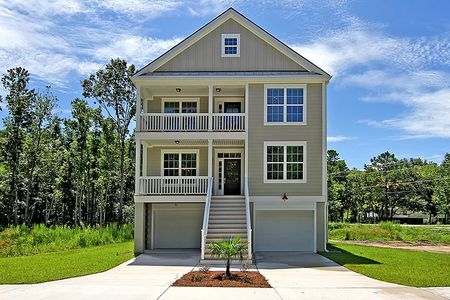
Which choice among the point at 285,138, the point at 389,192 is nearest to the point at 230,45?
the point at 285,138

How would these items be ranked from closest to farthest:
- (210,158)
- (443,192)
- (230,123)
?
(210,158) → (230,123) → (443,192)

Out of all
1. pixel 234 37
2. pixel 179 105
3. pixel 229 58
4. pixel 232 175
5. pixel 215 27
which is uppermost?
pixel 215 27

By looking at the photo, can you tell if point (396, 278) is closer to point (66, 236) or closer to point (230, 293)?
point (230, 293)


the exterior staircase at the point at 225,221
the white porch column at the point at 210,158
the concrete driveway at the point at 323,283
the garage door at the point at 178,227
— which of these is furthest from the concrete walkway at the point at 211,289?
the garage door at the point at 178,227

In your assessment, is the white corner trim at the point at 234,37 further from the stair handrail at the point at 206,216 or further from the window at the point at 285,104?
the stair handrail at the point at 206,216

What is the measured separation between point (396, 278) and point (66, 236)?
55.6ft

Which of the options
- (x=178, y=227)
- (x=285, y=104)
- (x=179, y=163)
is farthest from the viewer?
(x=179, y=163)

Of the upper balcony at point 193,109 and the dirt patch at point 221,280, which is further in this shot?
the upper balcony at point 193,109

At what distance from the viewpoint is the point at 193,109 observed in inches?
957

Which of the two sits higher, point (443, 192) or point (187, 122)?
point (187, 122)

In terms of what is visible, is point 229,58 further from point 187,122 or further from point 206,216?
point 206,216

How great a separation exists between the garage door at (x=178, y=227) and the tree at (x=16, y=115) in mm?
16267

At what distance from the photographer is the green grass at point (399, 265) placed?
44.5 feet

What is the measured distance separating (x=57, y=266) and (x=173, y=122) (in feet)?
28.8
